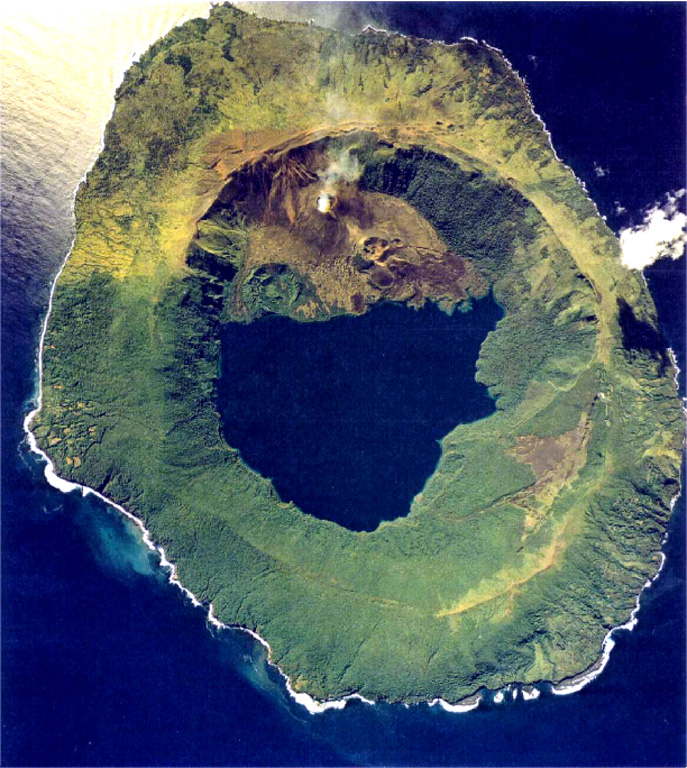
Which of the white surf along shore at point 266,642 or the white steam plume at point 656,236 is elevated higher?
the white steam plume at point 656,236

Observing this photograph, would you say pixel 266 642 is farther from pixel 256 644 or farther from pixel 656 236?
pixel 656 236

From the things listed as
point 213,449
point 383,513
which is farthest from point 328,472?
point 213,449

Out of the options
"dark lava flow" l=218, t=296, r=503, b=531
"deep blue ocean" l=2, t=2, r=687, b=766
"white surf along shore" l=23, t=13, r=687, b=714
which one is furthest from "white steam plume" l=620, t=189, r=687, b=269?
"dark lava flow" l=218, t=296, r=503, b=531

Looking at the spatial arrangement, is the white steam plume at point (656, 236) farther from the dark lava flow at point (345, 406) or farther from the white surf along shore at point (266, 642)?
the dark lava flow at point (345, 406)

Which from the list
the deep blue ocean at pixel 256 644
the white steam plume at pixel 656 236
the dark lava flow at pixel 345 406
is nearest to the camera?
the white steam plume at pixel 656 236

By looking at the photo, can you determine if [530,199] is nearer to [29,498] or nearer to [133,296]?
[133,296]

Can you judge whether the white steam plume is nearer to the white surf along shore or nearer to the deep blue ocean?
the deep blue ocean

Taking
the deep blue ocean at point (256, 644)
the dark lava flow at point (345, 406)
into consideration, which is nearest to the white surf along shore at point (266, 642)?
the deep blue ocean at point (256, 644)
